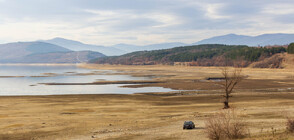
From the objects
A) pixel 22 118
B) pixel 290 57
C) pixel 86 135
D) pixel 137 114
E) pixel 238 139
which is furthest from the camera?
pixel 290 57

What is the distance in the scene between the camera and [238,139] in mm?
23719

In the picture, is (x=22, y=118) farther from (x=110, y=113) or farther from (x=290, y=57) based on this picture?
(x=290, y=57)

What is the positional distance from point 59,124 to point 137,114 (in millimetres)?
11105

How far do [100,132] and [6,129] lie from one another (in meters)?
10.3

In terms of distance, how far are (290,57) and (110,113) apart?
145 metres

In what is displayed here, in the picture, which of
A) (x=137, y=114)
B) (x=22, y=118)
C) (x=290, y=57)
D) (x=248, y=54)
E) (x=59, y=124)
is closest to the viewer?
(x=59, y=124)

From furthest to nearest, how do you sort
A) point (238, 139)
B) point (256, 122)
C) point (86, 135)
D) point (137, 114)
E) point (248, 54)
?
point (248, 54)
point (137, 114)
point (256, 122)
point (86, 135)
point (238, 139)

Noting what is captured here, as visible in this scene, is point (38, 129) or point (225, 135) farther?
point (38, 129)

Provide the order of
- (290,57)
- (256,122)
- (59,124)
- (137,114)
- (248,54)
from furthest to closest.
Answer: (248,54) < (290,57) < (137,114) < (59,124) < (256,122)

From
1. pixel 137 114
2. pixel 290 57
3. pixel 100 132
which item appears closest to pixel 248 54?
pixel 290 57

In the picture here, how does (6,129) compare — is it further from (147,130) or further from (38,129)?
(147,130)

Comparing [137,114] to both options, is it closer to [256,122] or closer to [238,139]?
[256,122]

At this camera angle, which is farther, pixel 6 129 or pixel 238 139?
pixel 6 129

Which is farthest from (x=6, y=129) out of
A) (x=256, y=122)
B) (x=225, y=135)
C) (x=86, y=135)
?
(x=256, y=122)
